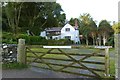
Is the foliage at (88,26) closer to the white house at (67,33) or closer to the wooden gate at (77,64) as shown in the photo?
the white house at (67,33)

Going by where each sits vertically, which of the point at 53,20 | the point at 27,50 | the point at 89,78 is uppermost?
the point at 53,20

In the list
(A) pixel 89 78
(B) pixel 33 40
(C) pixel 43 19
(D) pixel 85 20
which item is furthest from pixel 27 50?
(D) pixel 85 20

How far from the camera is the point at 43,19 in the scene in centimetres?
5762

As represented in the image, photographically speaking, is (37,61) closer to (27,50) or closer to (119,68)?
(27,50)

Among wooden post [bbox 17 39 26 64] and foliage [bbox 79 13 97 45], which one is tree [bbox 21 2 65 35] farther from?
wooden post [bbox 17 39 26 64]

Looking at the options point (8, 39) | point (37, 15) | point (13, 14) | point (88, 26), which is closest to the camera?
point (8, 39)

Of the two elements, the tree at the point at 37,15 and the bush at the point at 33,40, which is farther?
the tree at the point at 37,15

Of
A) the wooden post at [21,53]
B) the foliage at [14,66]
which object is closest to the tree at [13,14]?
the wooden post at [21,53]

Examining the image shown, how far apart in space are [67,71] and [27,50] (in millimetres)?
3259

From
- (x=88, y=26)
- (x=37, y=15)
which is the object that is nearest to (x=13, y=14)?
(x=37, y=15)

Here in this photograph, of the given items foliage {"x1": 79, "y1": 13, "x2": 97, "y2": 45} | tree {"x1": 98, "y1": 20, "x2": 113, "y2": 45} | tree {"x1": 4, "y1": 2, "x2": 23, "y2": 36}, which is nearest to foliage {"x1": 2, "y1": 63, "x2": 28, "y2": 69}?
tree {"x1": 4, "y1": 2, "x2": 23, "y2": 36}

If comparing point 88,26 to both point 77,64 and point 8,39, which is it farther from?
point 77,64

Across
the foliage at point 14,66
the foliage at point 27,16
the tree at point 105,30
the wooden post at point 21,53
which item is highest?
the foliage at point 27,16

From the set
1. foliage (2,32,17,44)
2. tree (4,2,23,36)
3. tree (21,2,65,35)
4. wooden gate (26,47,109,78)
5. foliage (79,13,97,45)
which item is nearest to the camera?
wooden gate (26,47,109,78)
